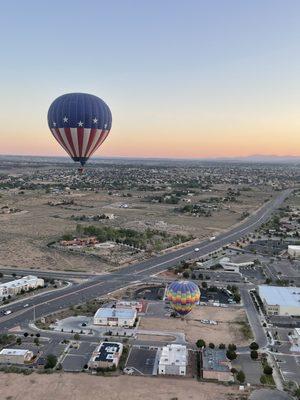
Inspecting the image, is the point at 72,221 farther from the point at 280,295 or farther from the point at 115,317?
the point at 280,295

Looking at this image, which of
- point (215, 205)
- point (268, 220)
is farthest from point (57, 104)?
point (215, 205)

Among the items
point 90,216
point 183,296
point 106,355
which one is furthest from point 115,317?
point 90,216

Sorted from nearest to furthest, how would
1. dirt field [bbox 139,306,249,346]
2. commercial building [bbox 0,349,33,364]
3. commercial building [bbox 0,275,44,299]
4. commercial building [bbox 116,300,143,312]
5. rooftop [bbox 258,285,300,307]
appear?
1. commercial building [bbox 0,349,33,364]
2. dirt field [bbox 139,306,249,346]
3. commercial building [bbox 116,300,143,312]
4. rooftop [bbox 258,285,300,307]
5. commercial building [bbox 0,275,44,299]

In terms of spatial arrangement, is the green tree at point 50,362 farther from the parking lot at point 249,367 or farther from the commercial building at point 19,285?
the commercial building at point 19,285

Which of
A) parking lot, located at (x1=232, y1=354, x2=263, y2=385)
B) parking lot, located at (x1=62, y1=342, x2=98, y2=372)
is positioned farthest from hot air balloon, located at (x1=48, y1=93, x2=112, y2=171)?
parking lot, located at (x1=232, y1=354, x2=263, y2=385)

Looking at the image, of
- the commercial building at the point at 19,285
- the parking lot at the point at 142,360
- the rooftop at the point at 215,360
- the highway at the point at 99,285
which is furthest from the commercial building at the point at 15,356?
the commercial building at the point at 19,285

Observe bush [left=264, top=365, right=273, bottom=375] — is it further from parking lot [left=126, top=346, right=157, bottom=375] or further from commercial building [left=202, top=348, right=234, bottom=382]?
parking lot [left=126, top=346, right=157, bottom=375]

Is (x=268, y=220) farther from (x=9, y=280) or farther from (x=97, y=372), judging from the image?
(x=97, y=372)
